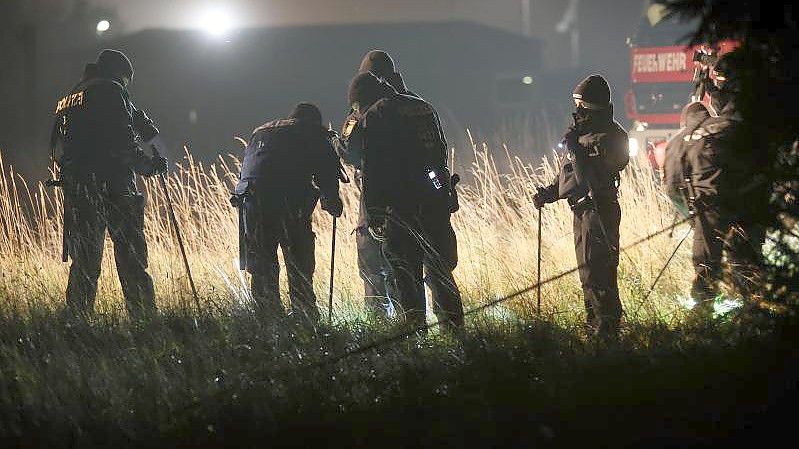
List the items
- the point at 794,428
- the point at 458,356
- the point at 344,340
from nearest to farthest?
the point at 794,428 → the point at 458,356 → the point at 344,340

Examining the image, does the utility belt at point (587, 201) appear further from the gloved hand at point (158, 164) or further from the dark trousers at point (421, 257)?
the gloved hand at point (158, 164)

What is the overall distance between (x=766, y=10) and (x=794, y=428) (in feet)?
5.70

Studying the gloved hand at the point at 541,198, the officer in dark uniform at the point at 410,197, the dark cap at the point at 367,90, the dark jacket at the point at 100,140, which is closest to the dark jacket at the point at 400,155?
the officer in dark uniform at the point at 410,197

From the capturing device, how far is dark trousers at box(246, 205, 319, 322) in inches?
297

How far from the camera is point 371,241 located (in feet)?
25.3

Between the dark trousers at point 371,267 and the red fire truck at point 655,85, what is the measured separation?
33.5 ft

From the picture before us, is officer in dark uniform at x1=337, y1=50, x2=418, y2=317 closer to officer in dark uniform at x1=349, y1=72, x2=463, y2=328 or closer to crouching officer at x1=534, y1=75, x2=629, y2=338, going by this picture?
officer in dark uniform at x1=349, y1=72, x2=463, y2=328

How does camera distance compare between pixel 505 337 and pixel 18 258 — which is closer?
pixel 505 337

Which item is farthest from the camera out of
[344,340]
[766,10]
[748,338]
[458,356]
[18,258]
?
[18,258]

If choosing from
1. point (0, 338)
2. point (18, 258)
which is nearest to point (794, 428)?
point (0, 338)

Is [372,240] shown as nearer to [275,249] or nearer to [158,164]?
[275,249]

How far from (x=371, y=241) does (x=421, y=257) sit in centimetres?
83

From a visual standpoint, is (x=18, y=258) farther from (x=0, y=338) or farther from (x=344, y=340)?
(x=344, y=340)

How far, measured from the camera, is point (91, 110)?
7855 millimetres
